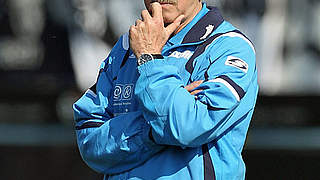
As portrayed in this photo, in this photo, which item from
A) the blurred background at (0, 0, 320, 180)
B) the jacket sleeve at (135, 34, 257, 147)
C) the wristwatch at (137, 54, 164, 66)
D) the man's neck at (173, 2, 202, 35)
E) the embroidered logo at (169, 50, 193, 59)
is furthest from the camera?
the blurred background at (0, 0, 320, 180)

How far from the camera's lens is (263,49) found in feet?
15.7

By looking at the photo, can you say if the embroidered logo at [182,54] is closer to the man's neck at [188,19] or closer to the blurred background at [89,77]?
the man's neck at [188,19]

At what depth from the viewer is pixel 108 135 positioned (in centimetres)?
241

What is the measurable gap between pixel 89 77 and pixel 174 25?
269 cm

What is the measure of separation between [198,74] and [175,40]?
0.61 feet

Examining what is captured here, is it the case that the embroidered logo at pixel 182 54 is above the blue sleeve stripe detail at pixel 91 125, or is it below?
above

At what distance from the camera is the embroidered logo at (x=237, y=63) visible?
91.5 inches

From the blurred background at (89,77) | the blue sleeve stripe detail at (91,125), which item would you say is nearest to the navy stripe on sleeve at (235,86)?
the blue sleeve stripe detail at (91,125)

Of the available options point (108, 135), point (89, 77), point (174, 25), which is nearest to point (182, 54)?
point (174, 25)

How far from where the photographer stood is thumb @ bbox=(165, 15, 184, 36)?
2.39m

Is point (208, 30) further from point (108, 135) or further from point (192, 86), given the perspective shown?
point (108, 135)

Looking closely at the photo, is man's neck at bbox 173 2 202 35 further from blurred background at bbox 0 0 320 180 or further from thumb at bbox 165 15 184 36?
blurred background at bbox 0 0 320 180

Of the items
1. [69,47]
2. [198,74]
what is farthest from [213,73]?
[69,47]

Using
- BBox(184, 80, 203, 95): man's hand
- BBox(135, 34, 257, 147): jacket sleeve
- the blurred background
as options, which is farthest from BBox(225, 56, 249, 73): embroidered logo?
the blurred background
